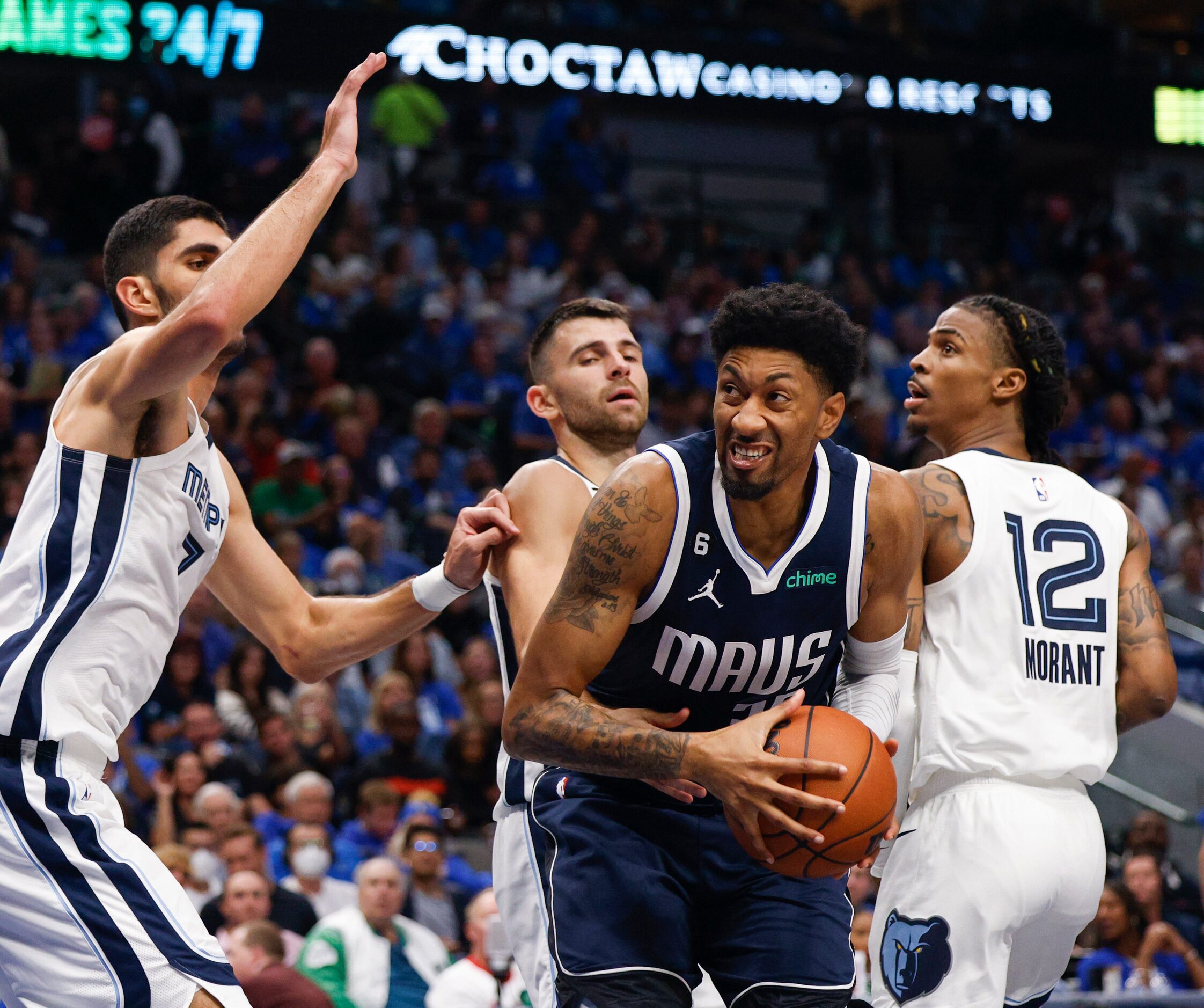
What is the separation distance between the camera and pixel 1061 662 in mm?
4059

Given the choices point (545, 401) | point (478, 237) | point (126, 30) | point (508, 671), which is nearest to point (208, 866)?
point (508, 671)

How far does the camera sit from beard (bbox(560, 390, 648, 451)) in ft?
14.6

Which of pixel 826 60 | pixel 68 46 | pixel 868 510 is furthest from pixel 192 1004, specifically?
pixel 826 60

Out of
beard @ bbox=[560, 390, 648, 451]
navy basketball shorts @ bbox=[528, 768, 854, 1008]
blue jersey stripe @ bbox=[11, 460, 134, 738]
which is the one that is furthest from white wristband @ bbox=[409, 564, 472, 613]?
blue jersey stripe @ bbox=[11, 460, 134, 738]

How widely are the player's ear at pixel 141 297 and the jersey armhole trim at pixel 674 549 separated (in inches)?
53.7

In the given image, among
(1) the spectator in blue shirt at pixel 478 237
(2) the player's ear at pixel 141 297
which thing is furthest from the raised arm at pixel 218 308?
(1) the spectator in blue shirt at pixel 478 237

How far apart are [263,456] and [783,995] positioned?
843cm

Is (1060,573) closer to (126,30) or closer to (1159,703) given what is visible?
(1159,703)

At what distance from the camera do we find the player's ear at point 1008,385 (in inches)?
175

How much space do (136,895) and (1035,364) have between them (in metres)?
2.96

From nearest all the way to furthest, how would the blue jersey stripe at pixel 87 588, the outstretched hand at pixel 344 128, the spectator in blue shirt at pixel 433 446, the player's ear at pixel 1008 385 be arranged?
the blue jersey stripe at pixel 87 588 < the outstretched hand at pixel 344 128 < the player's ear at pixel 1008 385 < the spectator in blue shirt at pixel 433 446

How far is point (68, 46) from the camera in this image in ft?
46.4

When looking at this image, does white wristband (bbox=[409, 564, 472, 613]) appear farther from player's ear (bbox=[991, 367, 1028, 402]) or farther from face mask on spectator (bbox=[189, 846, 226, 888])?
face mask on spectator (bbox=[189, 846, 226, 888])

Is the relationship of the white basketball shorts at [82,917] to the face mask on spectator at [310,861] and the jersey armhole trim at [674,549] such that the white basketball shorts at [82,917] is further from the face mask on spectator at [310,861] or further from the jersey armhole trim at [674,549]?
the face mask on spectator at [310,861]
